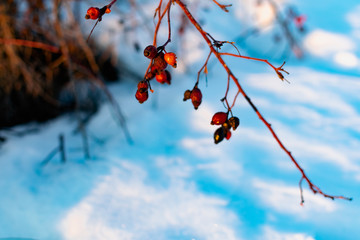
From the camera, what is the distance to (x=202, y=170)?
1.11m

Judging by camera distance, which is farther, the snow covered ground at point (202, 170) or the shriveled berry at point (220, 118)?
the snow covered ground at point (202, 170)

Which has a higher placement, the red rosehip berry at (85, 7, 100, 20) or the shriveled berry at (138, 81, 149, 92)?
the shriveled berry at (138, 81, 149, 92)

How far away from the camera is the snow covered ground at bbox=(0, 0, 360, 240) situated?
878 mm

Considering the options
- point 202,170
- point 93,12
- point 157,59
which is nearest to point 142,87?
point 157,59

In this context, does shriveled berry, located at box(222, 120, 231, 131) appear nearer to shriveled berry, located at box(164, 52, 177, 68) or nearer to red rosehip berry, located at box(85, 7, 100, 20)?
shriveled berry, located at box(164, 52, 177, 68)

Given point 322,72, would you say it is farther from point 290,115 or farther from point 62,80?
point 62,80

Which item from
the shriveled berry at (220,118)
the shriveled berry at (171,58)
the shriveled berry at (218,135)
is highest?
the shriveled berry at (220,118)

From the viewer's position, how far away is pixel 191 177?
3.54 ft

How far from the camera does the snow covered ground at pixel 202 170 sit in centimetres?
88

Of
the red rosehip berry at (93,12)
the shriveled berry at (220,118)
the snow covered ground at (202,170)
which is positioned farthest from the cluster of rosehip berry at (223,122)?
the red rosehip berry at (93,12)

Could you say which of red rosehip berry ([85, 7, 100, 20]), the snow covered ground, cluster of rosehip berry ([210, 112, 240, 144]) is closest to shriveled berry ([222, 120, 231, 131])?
cluster of rosehip berry ([210, 112, 240, 144])

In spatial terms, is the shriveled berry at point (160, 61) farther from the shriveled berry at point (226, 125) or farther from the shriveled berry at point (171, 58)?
the shriveled berry at point (226, 125)

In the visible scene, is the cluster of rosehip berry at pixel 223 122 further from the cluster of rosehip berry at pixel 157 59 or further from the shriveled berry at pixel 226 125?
the cluster of rosehip berry at pixel 157 59

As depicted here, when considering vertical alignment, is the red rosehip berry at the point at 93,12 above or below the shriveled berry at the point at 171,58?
below
